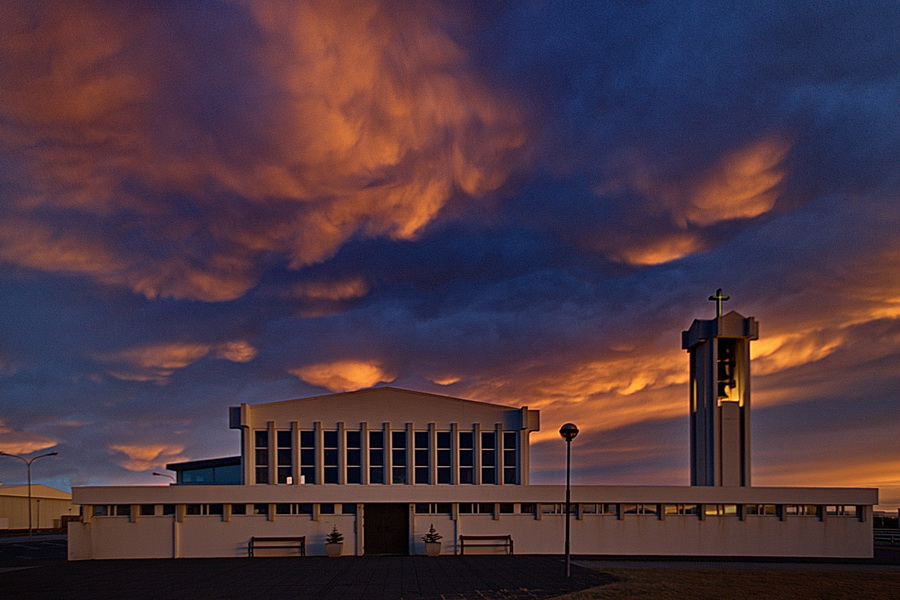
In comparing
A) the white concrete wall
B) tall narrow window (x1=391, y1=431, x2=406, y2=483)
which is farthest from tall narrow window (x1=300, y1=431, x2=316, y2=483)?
the white concrete wall

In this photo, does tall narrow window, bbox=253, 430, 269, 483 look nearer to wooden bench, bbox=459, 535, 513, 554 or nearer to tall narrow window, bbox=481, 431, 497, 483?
tall narrow window, bbox=481, 431, 497, 483

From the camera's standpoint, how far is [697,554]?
35.2 m

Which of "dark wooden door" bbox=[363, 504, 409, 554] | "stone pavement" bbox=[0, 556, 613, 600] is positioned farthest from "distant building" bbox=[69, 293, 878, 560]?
"stone pavement" bbox=[0, 556, 613, 600]

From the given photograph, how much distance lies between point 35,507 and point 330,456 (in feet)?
235

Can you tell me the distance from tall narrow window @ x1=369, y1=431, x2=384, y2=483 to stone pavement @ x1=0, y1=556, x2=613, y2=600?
7465mm

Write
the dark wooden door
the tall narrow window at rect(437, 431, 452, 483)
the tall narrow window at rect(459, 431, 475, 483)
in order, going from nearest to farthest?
the dark wooden door < the tall narrow window at rect(437, 431, 452, 483) < the tall narrow window at rect(459, 431, 475, 483)

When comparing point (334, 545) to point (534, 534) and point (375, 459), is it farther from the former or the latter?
point (534, 534)

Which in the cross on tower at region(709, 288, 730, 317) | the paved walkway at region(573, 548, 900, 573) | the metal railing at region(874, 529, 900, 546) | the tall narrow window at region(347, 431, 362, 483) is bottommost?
the metal railing at region(874, 529, 900, 546)

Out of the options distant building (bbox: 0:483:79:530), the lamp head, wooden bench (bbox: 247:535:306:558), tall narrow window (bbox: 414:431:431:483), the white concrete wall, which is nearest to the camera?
the lamp head

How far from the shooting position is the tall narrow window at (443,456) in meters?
40.7

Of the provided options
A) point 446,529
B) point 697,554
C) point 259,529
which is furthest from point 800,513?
point 259,529

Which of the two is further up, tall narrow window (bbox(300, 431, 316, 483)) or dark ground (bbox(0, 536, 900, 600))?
tall narrow window (bbox(300, 431, 316, 483))

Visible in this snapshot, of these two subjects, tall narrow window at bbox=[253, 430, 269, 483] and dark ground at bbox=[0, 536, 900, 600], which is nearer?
dark ground at bbox=[0, 536, 900, 600]

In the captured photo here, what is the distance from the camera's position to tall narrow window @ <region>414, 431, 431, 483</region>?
4041 centimetres
